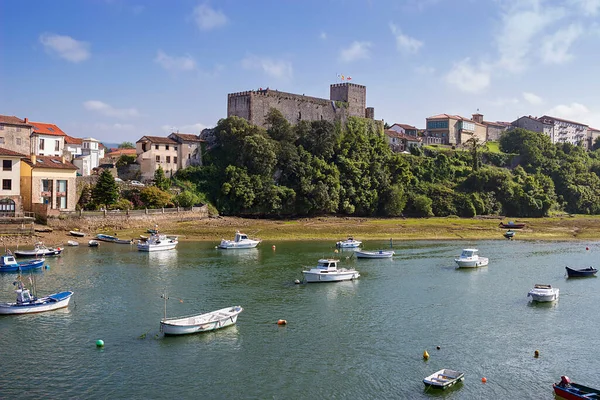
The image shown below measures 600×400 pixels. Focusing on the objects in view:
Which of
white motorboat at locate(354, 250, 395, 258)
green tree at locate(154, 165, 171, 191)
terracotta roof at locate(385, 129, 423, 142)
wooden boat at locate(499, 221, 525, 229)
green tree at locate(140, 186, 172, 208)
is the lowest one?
white motorboat at locate(354, 250, 395, 258)

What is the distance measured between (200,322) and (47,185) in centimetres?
4662

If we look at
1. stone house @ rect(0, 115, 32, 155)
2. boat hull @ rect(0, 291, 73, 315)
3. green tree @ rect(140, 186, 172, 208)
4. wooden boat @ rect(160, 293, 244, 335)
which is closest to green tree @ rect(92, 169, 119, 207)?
green tree @ rect(140, 186, 172, 208)

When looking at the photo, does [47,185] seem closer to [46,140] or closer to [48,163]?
[48,163]

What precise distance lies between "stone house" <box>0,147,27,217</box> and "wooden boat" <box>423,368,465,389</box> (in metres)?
56.9

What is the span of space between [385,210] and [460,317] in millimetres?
60912

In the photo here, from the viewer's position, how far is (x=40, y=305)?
123ft

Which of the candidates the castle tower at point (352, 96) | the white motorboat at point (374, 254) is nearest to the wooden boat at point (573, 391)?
the white motorboat at point (374, 254)

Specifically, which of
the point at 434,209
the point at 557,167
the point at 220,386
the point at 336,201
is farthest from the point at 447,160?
the point at 220,386

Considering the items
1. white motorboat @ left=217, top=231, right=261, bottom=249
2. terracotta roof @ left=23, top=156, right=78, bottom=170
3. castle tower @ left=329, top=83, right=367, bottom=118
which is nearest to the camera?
white motorboat @ left=217, top=231, right=261, bottom=249

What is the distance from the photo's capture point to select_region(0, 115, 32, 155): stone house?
77188mm

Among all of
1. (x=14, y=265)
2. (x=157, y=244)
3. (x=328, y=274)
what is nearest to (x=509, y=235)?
(x=328, y=274)

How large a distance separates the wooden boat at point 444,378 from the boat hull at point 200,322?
13205mm

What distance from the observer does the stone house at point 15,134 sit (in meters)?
77.2

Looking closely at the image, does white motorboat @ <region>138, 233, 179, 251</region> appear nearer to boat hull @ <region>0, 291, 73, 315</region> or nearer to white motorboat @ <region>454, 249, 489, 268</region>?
boat hull @ <region>0, 291, 73, 315</region>
